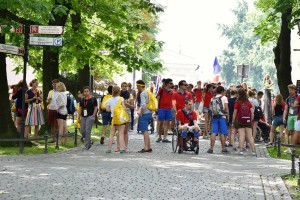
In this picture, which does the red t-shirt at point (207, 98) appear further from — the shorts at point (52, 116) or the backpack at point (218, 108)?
the shorts at point (52, 116)

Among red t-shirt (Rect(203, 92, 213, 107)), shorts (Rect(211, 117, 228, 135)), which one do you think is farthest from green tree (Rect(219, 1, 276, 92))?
shorts (Rect(211, 117, 228, 135))

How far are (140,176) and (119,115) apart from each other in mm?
5584

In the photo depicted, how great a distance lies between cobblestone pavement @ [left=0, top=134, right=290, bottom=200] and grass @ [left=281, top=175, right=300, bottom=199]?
131mm

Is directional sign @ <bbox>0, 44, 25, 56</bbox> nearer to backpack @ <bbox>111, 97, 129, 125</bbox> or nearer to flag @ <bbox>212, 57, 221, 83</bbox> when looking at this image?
backpack @ <bbox>111, 97, 129, 125</bbox>

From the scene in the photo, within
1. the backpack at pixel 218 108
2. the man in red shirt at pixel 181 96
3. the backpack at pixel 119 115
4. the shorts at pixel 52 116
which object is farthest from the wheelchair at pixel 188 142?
the man in red shirt at pixel 181 96

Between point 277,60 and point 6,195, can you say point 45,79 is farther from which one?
point 6,195

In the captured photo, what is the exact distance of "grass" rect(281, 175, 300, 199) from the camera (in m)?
11.3

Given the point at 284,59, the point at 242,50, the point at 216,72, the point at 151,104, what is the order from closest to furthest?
the point at 151,104 < the point at 284,59 < the point at 216,72 < the point at 242,50

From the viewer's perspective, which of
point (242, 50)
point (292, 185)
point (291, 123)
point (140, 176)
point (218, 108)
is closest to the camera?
point (292, 185)

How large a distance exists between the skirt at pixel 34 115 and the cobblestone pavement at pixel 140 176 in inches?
79.7

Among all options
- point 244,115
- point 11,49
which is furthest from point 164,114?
point 11,49

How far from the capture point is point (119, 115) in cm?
1847

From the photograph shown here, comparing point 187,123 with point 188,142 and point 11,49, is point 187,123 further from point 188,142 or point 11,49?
point 11,49

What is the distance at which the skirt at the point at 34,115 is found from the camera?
20109mm
